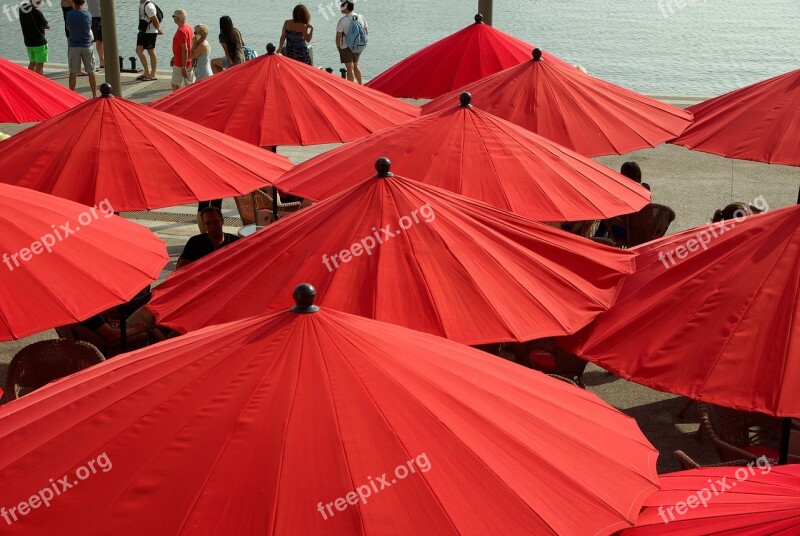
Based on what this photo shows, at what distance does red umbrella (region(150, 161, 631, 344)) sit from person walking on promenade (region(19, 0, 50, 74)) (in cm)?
1394

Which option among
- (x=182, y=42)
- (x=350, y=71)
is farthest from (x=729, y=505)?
(x=350, y=71)

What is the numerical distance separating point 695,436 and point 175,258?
6155 millimetres

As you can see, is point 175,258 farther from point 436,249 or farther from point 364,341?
point 364,341

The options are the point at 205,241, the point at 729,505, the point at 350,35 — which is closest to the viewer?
the point at 729,505

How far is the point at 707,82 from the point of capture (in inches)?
878

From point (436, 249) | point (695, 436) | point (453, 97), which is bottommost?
point (695, 436)

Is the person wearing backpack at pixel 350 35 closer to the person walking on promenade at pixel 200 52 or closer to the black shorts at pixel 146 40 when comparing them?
the person walking on promenade at pixel 200 52

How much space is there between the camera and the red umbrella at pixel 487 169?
24.6ft

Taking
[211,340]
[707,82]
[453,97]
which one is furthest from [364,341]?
[707,82]

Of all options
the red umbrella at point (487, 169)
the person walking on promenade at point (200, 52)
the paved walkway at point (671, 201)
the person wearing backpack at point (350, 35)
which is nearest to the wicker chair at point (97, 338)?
the paved walkway at point (671, 201)

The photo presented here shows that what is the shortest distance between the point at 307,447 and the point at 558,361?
448cm

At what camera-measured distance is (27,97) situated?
37.2 ft

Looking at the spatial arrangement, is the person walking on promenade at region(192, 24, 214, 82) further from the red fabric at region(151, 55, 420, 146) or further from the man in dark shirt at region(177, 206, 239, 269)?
the man in dark shirt at region(177, 206, 239, 269)

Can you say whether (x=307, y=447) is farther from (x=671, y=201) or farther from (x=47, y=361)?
(x=671, y=201)
